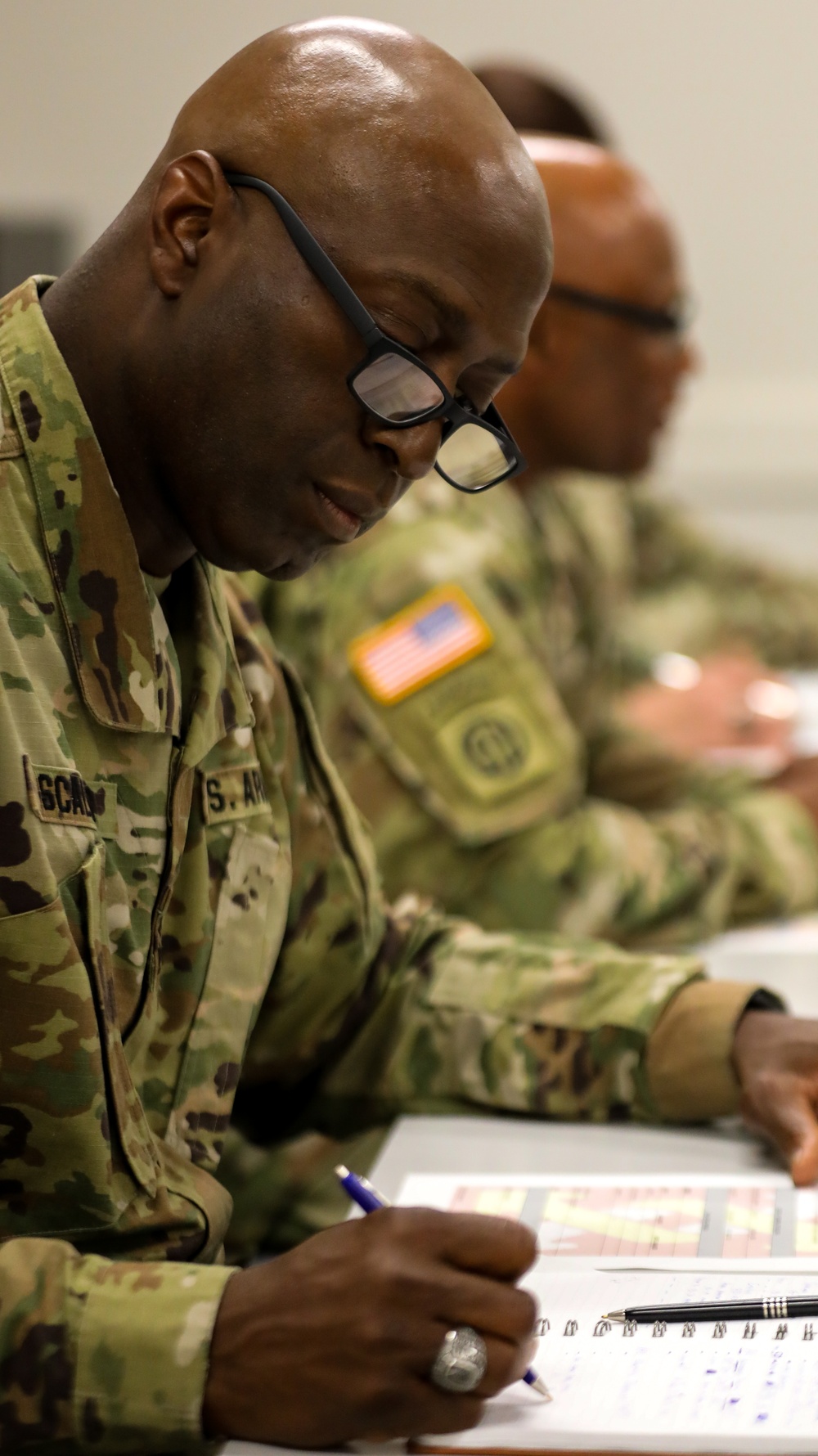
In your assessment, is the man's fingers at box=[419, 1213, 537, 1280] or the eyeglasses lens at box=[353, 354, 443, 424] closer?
the man's fingers at box=[419, 1213, 537, 1280]

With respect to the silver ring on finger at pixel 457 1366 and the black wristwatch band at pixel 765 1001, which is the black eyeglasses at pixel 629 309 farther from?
the silver ring on finger at pixel 457 1366

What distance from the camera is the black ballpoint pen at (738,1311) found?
85 centimetres

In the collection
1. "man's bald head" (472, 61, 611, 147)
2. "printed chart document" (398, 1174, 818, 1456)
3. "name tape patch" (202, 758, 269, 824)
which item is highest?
"name tape patch" (202, 758, 269, 824)

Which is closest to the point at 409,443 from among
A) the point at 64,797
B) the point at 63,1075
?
the point at 64,797

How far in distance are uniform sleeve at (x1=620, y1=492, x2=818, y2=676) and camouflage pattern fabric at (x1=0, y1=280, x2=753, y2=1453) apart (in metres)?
1.74

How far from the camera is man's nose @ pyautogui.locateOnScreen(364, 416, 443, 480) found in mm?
894

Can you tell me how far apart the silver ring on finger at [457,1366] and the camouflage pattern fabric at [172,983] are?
0.11 meters

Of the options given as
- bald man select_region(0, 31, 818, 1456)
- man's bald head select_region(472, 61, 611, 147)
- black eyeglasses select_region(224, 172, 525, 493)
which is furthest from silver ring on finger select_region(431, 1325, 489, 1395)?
man's bald head select_region(472, 61, 611, 147)

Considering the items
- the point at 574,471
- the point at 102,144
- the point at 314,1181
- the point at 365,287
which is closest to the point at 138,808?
the point at 365,287

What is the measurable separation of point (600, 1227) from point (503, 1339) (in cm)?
26

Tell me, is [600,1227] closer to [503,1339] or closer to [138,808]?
[503,1339]

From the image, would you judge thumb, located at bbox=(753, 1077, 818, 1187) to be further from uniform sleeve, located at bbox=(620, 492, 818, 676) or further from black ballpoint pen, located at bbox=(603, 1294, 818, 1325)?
uniform sleeve, located at bbox=(620, 492, 818, 676)

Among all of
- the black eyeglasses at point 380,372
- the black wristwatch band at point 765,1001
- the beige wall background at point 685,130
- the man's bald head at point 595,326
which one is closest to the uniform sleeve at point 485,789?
the man's bald head at point 595,326

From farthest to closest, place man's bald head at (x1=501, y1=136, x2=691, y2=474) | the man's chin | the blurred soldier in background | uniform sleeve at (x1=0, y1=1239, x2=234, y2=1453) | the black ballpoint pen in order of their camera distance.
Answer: the blurred soldier in background, man's bald head at (x1=501, y1=136, x2=691, y2=474), the man's chin, the black ballpoint pen, uniform sleeve at (x1=0, y1=1239, x2=234, y2=1453)
